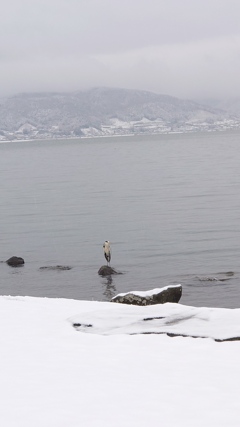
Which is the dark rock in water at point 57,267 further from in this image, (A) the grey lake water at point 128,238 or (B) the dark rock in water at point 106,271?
(B) the dark rock in water at point 106,271

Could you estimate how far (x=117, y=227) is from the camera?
55438mm

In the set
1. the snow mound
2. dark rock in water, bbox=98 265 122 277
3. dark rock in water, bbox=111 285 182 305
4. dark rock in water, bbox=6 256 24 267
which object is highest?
the snow mound

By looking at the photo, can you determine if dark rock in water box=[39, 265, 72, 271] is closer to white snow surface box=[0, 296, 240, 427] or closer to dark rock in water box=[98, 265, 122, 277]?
dark rock in water box=[98, 265, 122, 277]

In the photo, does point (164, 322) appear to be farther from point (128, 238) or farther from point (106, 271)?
point (128, 238)

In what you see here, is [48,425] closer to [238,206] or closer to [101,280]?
[101,280]

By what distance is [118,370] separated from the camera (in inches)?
491

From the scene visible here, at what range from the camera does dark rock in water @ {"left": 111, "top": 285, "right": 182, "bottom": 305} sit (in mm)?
20391

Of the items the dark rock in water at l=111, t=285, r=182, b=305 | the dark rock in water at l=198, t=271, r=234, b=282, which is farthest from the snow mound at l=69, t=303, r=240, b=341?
the dark rock in water at l=198, t=271, r=234, b=282

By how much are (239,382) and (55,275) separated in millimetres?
26183

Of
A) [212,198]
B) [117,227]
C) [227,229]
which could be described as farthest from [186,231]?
[212,198]

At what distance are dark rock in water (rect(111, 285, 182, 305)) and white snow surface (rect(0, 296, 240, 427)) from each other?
268 centimetres

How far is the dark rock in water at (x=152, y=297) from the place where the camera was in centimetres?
2039

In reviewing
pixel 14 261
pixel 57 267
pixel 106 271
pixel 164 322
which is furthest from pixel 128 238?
pixel 164 322

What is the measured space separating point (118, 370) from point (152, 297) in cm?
823
